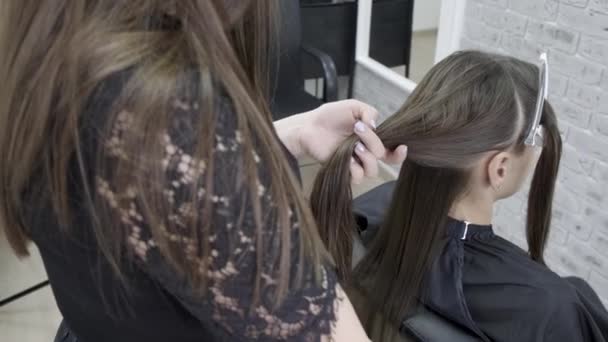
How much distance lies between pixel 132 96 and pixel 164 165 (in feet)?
0.17

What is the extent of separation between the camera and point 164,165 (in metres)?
0.38

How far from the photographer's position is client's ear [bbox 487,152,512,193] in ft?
3.19

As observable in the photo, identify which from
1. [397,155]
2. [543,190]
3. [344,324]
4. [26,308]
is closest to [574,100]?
[543,190]

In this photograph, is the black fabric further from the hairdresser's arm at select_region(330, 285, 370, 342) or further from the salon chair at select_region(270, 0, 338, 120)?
the hairdresser's arm at select_region(330, 285, 370, 342)

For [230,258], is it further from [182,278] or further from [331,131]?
[331,131]

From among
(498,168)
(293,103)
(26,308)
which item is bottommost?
(26,308)

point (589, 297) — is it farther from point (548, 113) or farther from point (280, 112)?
point (280, 112)

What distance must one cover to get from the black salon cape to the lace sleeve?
1.92 ft

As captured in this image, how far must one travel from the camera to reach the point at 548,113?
3.38 ft

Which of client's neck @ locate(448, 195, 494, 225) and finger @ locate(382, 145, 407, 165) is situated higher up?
finger @ locate(382, 145, 407, 165)

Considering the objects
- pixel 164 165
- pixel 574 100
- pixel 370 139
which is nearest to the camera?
pixel 164 165

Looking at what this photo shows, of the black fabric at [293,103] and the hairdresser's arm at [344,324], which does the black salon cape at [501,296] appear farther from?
the black fabric at [293,103]

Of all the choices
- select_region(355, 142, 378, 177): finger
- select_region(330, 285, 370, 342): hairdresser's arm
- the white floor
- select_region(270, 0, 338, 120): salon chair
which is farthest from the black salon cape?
the white floor

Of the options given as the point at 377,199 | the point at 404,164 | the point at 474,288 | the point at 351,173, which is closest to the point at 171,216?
the point at 351,173
